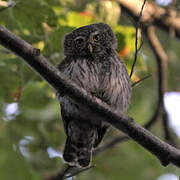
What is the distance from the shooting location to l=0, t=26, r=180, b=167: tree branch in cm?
277

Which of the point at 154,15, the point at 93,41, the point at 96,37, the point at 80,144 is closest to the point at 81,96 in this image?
the point at 80,144

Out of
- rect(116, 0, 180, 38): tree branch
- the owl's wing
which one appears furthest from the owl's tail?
rect(116, 0, 180, 38): tree branch

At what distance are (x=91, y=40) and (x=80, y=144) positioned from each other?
1.16 meters

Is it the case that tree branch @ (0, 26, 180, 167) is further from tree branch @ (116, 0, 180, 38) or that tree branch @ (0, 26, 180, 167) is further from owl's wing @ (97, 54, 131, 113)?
tree branch @ (116, 0, 180, 38)

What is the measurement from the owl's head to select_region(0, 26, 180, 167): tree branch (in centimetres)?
141

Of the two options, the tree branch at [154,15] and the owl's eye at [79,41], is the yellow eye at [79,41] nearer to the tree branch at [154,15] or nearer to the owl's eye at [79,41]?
the owl's eye at [79,41]

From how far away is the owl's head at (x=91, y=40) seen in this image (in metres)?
4.54

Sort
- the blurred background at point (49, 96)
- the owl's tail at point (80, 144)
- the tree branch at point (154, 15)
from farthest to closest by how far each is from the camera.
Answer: the tree branch at point (154, 15) < the owl's tail at point (80, 144) < the blurred background at point (49, 96)

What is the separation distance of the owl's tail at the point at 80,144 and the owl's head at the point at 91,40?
2.73 feet

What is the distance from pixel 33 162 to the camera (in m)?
5.22

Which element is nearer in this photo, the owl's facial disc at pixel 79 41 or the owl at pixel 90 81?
the owl at pixel 90 81

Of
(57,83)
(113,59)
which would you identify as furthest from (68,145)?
(57,83)

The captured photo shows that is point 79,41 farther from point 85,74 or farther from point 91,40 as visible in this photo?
point 85,74

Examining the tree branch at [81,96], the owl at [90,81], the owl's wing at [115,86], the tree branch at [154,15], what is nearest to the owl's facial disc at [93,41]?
the owl at [90,81]
